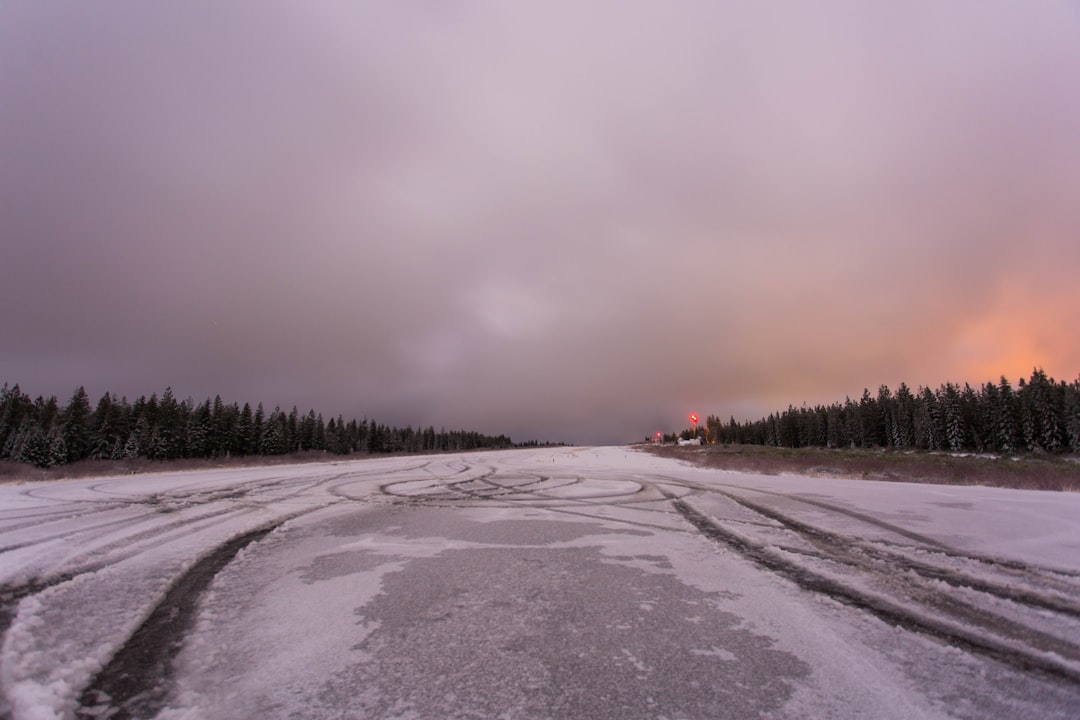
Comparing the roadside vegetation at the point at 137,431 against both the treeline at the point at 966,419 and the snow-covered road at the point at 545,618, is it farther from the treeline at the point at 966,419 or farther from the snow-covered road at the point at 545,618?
the treeline at the point at 966,419

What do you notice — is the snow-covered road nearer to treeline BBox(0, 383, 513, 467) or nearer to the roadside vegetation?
the roadside vegetation

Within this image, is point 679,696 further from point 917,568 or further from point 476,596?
point 917,568

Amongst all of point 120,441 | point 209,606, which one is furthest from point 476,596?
point 120,441

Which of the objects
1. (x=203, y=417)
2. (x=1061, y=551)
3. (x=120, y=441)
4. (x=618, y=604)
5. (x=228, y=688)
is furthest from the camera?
(x=203, y=417)

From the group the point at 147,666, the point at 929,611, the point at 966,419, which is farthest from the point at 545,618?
the point at 966,419

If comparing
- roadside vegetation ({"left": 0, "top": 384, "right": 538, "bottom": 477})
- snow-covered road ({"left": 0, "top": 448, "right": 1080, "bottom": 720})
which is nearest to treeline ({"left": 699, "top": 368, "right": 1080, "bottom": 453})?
snow-covered road ({"left": 0, "top": 448, "right": 1080, "bottom": 720})

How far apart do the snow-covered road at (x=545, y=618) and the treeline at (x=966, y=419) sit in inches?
2564

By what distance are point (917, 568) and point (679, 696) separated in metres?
5.16

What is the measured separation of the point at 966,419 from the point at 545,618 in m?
111

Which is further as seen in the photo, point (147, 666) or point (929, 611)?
point (929, 611)

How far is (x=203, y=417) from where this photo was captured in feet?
275

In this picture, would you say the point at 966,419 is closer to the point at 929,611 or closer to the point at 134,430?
the point at 929,611

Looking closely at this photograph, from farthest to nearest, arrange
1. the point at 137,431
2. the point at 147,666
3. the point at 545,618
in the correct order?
1. the point at 137,431
2. the point at 545,618
3. the point at 147,666

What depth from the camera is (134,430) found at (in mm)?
76000
